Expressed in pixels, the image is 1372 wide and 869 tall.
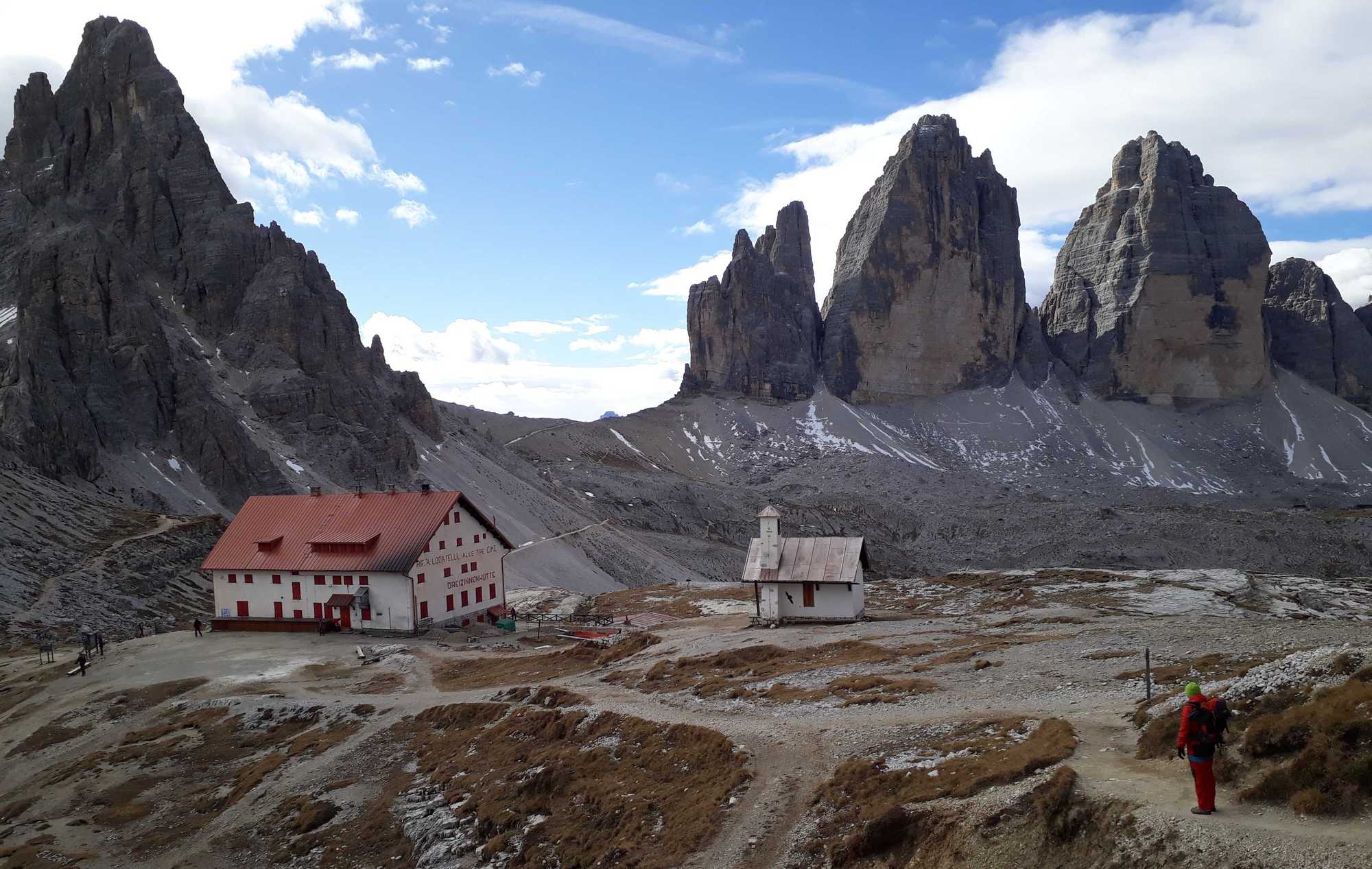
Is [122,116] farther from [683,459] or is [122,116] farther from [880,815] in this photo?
[880,815]

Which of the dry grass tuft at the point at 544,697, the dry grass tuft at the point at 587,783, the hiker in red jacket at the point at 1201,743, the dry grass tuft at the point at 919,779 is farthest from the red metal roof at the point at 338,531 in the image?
the hiker in red jacket at the point at 1201,743

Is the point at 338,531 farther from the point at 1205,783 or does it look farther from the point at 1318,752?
the point at 1318,752

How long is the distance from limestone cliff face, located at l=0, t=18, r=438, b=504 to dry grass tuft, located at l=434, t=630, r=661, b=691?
61579 millimetres

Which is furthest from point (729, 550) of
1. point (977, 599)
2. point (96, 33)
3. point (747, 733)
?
point (96, 33)

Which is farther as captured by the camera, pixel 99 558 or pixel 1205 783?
pixel 99 558

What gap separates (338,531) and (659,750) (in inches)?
1330

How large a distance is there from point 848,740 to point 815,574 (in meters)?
25.8

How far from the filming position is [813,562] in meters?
47.5

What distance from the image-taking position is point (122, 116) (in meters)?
125

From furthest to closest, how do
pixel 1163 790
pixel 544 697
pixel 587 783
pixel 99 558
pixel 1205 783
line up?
pixel 99 558 → pixel 544 697 → pixel 587 783 → pixel 1163 790 → pixel 1205 783

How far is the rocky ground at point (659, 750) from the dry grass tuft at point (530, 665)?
9.1 inches

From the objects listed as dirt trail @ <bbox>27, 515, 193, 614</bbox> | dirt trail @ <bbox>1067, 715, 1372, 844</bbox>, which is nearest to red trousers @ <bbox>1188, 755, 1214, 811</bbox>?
dirt trail @ <bbox>1067, 715, 1372, 844</bbox>

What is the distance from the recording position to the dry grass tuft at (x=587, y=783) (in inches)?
749

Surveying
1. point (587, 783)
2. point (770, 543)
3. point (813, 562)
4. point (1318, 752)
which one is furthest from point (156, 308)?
point (1318, 752)
